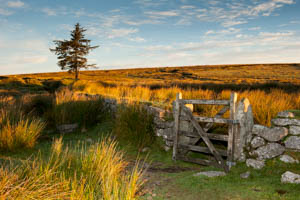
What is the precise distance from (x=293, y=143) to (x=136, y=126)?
465cm

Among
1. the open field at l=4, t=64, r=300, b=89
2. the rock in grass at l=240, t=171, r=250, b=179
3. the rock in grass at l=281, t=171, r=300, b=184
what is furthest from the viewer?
the open field at l=4, t=64, r=300, b=89

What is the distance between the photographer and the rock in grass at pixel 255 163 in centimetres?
649

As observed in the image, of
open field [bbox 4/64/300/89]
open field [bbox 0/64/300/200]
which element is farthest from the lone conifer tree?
open field [bbox 0/64/300/200]

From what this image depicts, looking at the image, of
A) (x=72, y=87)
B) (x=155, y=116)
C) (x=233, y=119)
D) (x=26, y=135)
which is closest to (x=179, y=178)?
(x=233, y=119)

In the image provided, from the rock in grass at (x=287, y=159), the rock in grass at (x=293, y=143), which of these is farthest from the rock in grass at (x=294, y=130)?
the rock in grass at (x=287, y=159)

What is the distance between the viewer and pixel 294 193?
4773mm

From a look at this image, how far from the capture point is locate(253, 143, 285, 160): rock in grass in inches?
257

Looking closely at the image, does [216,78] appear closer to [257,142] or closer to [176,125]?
[176,125]

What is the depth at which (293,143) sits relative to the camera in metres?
6.44

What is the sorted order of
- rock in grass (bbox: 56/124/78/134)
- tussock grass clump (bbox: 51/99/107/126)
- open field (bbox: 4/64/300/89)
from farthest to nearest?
1. open field (bbox: 4/64/300/89)
2. tussock grass clump (bbox: 51/99/107/126)
3. rock in grass (bbox: 56/124/78/134)

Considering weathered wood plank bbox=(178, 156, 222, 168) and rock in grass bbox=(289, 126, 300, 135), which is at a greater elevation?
rock in grass bbox=(289, 126, 300, 135)

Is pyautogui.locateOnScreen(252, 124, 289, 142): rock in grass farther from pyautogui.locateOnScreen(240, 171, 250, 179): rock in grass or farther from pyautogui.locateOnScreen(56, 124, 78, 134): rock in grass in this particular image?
pyautogui.locateOnScreen(56, 124, 78, 134): rock in grass

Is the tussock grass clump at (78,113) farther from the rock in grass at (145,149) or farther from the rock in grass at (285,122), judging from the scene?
the rock in grass at (285,122)

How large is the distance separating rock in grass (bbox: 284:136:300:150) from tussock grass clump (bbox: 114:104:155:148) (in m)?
4.06
